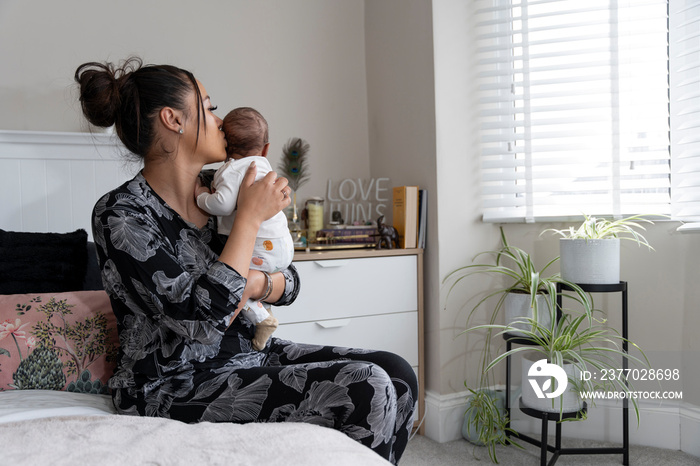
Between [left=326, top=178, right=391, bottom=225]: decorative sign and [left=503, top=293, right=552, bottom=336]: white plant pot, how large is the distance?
0.80m

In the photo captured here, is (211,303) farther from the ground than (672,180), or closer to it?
closer to it

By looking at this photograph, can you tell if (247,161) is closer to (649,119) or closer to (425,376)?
(425,376)

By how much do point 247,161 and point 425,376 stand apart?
56.3 inches

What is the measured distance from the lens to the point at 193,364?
1.31 m

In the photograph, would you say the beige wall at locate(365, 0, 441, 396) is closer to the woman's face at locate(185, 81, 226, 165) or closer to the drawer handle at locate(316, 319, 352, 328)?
the drawer handle at locate(316, 319, 352, 328)

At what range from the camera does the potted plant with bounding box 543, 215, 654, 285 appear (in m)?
2.06

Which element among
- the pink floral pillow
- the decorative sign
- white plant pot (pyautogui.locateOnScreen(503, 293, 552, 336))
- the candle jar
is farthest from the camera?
the decorative sign

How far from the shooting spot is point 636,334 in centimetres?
224

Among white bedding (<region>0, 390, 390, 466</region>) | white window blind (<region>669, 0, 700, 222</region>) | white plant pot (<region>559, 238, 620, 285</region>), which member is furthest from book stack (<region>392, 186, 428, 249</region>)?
white bedding (<region>0, 390, 390, 466</region>)

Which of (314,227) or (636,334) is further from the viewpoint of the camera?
(314,227)

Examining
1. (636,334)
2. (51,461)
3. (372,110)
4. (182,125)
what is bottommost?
(636,334)

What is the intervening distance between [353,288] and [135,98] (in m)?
1.23

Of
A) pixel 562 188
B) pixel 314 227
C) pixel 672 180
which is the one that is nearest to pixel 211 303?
pixel 314 227

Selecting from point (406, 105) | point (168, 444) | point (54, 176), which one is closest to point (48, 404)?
point (168, 444)
